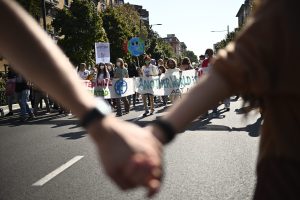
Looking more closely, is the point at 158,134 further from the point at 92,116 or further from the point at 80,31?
the point at 80,31

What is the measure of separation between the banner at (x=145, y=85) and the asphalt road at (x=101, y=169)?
5.25m

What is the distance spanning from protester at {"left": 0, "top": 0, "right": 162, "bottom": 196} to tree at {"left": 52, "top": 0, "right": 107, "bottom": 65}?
3231 cm

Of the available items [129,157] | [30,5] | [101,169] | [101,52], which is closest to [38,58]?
[129,157]

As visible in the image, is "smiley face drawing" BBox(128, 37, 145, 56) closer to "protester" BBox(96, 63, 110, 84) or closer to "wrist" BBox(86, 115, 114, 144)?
"protester" BBox(96, 63, 110, 84)

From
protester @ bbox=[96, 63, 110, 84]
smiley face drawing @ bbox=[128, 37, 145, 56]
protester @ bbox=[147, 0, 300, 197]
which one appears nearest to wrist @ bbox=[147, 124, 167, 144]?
protester @ bbox=[147, 0, 300, 197]

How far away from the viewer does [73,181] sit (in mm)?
5250

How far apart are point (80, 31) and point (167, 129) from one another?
33742 millimetres

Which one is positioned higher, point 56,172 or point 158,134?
point 158,134

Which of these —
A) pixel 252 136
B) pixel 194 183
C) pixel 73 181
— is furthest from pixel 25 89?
pixel 194 183

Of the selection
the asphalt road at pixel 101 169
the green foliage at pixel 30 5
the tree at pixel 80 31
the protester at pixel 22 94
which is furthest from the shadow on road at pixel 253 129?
the tree at pixel 80 31

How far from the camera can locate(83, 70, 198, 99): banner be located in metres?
15.2

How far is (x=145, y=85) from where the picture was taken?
50.3ft

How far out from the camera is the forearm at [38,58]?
1.18 meters

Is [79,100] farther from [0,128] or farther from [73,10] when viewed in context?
[73,10]
